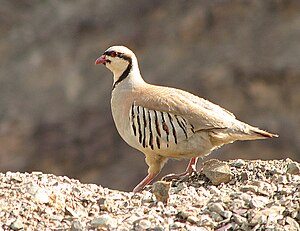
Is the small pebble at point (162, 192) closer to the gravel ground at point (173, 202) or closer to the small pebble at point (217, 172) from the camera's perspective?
the gravel ground at point (173, 202)

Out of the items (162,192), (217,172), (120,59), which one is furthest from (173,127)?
(162,192)

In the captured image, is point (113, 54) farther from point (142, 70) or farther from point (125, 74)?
point (142, 70)

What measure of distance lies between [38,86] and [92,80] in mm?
1605

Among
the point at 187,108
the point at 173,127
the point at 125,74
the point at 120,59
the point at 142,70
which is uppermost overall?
the point at 142,70

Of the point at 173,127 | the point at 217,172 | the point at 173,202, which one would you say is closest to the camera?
the point at 173,202

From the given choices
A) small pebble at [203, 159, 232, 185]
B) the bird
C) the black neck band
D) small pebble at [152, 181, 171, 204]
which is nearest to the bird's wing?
the bird

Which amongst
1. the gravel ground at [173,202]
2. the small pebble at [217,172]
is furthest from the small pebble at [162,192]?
the small pebble at [217,172]

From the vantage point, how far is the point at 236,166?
8492 mm

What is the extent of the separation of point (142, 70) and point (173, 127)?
14.7 metres

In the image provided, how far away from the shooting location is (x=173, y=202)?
709cm

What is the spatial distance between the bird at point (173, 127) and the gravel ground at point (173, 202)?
27.8 inches

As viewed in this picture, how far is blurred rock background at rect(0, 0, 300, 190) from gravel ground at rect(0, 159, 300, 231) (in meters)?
12.9

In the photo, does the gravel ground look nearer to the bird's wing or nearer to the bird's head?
the bird's wing

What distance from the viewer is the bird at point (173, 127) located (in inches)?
361
